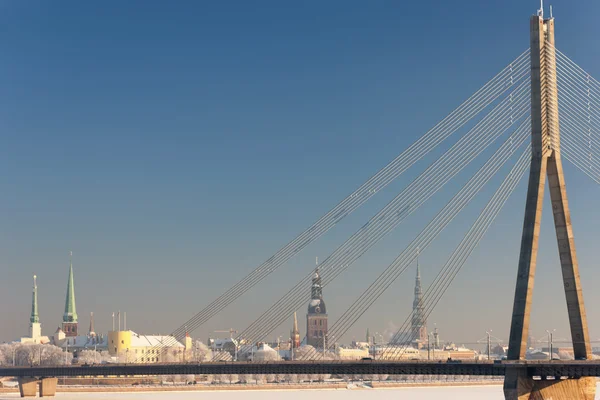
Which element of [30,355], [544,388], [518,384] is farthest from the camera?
[30,355]

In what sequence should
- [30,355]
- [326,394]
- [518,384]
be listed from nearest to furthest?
[518,384] < [326,394] < [30,355]

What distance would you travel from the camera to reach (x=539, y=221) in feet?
201

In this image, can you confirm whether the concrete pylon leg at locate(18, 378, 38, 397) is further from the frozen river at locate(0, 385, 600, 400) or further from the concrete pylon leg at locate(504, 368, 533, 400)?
the concrete pylon leg at locate(504, 368, 533, 400)

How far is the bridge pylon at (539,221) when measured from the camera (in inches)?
2403

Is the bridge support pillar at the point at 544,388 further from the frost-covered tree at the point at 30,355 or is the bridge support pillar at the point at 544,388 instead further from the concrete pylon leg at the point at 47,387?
the frost-covered tree at the point at 30,355

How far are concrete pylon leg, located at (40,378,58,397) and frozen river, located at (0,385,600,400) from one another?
119cm

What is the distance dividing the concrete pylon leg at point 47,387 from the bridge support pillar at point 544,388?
63944 millimetres

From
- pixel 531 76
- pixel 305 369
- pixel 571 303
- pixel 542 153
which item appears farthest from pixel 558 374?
pixel 305 369

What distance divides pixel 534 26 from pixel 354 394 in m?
80.5

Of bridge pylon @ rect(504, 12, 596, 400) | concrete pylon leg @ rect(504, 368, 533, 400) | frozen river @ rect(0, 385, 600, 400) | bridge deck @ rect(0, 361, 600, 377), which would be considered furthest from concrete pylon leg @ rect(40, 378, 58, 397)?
bridge pylon @ rect(504, 12, 596, 400)

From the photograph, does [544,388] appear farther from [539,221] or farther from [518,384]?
[539,221]

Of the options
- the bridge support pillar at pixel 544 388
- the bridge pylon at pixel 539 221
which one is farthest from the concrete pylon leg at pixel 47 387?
the bridge pylon at pixel 539 221

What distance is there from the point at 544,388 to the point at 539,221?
9.61 meters

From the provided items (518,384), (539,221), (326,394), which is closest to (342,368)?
(518,384)
